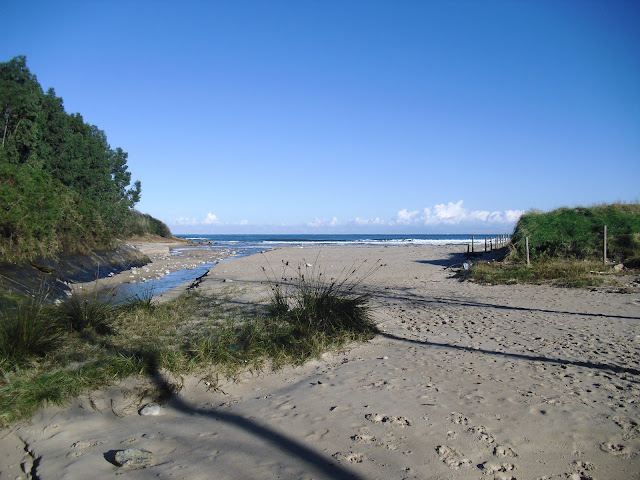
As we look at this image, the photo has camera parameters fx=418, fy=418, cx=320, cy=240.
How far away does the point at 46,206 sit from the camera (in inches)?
582

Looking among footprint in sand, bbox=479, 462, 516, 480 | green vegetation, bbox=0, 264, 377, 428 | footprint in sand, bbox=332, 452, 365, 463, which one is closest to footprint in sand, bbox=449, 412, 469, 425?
footprint in sand, bbox=479, 462, 516, 480

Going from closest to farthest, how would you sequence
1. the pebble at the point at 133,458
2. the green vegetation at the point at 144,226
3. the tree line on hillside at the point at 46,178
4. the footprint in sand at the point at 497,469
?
the footprint in sand at the point at 497,469 < the pebble at the point at 133,458 < the tree line on hillside at the point at 46,178 < the green vegetation at the point at 144,226

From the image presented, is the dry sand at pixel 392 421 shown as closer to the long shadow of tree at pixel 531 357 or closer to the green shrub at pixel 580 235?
the long shadow of tree at pixel 531 357

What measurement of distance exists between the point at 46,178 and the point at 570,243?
21028 mm

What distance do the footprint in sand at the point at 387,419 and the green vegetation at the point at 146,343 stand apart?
1786mm

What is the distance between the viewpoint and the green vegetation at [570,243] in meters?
14.3

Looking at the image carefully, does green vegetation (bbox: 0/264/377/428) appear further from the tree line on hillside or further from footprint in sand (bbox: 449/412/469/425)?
the tree line on hillside

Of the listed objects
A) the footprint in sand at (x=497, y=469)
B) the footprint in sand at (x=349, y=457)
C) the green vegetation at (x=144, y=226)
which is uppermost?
the green vegetation at (x=144, y=226)

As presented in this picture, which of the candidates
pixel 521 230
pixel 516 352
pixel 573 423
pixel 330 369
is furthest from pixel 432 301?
pixel 521 230

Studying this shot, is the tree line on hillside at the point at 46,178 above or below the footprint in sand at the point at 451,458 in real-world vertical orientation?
above

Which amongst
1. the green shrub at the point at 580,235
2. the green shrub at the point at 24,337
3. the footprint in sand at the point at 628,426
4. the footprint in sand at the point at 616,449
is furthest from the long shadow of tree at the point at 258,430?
the green shrub at the point at 580,235

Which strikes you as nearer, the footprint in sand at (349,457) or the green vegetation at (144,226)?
the footprint in sand at (349,457)

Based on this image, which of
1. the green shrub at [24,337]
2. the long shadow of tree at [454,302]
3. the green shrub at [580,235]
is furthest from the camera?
the green shrub at [580,235]

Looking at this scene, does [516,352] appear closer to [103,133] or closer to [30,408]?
[30,408]
